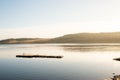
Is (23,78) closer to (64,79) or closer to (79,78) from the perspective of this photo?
(64,79)

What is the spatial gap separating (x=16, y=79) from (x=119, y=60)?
49156mm

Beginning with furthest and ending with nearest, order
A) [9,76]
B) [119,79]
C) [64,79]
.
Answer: [9,76] < [64,79] < [119,79]

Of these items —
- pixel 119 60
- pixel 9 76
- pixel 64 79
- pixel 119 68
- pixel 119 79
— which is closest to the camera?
pixel 119 79

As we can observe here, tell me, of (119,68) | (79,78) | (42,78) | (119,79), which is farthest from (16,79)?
(119,68)

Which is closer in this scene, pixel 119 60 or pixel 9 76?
pixel 9 76

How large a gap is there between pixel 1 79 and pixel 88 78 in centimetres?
1845

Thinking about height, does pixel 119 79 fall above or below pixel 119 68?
below

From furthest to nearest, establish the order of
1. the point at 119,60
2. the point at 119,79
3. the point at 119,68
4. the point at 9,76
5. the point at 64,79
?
the point at 119,60
the point at 119,68
the point at 9,76
the point at 64,79
the point at 119,79

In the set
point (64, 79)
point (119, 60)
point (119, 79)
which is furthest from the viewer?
point (119, 60)

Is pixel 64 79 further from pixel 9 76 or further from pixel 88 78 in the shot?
pixel 9 76

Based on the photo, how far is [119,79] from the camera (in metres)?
40.2

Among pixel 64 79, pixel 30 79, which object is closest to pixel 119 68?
pixel 64 79

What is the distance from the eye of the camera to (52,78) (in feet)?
161

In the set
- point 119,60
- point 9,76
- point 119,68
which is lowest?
point 9,76
